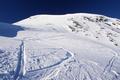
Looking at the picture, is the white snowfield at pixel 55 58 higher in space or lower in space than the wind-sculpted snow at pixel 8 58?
lower

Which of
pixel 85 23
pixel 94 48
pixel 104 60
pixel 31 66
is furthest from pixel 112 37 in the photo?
pixel 31 66

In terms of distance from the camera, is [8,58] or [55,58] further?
[55,58]

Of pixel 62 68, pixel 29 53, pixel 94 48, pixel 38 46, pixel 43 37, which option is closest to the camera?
pixel 62 68

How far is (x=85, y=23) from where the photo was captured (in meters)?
41.7

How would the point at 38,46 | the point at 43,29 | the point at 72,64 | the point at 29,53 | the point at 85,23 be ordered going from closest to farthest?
the point at 72,64 → the point at 29,53 → the point at 38,46 → the point at 43,29 → the point at 85,23

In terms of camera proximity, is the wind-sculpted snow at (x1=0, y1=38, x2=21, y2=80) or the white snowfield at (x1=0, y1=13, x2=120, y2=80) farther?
the white snowfield at (x1=0, y1=13, x2=120, y2=80)

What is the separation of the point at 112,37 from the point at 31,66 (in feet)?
63.2

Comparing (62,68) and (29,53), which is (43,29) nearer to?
(29,53)

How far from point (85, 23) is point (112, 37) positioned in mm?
6547

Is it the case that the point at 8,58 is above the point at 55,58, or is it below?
above

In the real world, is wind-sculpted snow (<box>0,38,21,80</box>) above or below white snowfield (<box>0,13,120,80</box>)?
above

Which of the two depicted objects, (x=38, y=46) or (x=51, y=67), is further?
(x=38, y=46)

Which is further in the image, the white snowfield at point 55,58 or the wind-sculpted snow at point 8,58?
the white snowfield at point 55,58

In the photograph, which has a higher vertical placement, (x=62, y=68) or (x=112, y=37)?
(x=62, y=68)
